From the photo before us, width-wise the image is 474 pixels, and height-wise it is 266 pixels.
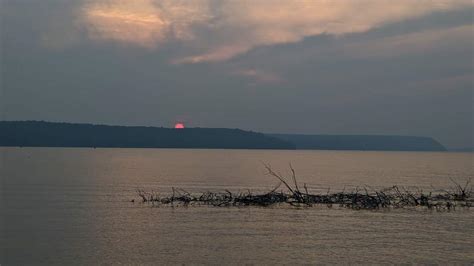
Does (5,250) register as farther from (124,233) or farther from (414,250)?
(414,250)

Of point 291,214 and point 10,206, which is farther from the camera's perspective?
point 10,206

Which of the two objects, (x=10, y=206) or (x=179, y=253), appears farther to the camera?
(x=10, y=206)

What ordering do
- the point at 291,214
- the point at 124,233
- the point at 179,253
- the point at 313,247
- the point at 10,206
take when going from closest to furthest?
the point at 179,253, the point at 313,247, the point at 124,233, the point at 291,214, the point at 10,206

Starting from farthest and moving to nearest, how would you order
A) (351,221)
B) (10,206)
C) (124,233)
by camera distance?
1. (10,206)
2. (351,221)
3. (124,233)

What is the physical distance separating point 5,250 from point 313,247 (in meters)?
11.6

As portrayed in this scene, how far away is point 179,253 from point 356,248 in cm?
688

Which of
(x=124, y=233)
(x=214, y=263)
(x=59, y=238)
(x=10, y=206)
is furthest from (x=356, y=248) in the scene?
(x=10, y=206)

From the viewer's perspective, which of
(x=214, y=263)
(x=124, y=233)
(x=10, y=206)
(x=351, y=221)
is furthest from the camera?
(x=10, y=206)

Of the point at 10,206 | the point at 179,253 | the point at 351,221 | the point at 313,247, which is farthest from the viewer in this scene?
the point at 10,206

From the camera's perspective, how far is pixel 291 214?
3012cm

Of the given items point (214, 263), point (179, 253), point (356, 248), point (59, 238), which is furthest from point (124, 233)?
point (356, 248)

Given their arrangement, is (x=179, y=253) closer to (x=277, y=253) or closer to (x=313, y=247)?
(x=277, y=253)

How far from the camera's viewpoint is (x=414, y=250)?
2122cm

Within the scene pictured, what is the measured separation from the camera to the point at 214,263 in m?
18.8
